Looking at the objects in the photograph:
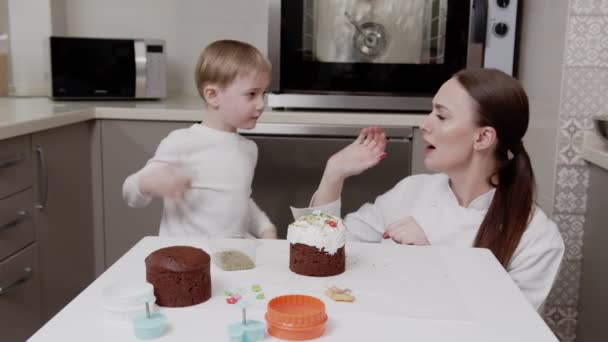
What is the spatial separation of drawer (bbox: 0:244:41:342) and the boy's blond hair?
77 centimetres

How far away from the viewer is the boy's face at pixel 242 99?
5.31 ft

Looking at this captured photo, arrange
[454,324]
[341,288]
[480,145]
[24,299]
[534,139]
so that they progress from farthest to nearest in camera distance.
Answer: [534,139], [24,299], [480,145], [341,288], [454,324]

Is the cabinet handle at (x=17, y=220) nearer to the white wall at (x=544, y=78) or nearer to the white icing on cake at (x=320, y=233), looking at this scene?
the white icing on cake at (x=320, y=233)

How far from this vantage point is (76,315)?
86cm

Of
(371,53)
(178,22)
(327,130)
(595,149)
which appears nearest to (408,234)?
(595,149)

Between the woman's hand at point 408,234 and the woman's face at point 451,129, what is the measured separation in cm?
20

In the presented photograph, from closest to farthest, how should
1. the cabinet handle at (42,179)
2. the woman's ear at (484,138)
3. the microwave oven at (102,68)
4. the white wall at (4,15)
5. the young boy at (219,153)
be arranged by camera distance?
the woman's ear at (484,138)
the young boy at (219,153)
the cabinet handle at (42,179)
the microwave oven at (102,68)
the white wall at (4,15)

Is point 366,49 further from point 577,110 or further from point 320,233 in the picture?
Answer: point 320,233

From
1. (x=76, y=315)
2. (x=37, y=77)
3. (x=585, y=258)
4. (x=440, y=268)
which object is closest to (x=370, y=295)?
(x=440, y=268)

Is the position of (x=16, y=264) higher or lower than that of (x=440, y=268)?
lower

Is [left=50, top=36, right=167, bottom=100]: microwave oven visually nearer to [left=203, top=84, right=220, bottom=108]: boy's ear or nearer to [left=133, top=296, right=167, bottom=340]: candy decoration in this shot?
[left=203, top=84, right=220, bottom=108]: boy's ear

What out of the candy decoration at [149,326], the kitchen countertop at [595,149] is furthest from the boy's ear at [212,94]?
the kitchen countertop at [595,149]

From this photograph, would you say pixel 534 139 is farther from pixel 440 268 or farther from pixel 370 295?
pixel 370 295

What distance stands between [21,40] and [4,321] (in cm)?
131
